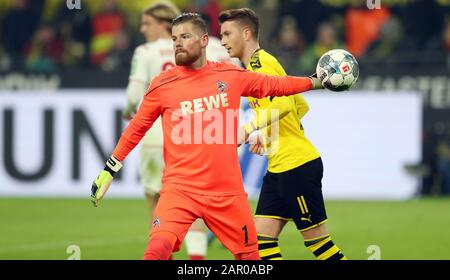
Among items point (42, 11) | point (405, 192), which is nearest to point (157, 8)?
point (405, 192)

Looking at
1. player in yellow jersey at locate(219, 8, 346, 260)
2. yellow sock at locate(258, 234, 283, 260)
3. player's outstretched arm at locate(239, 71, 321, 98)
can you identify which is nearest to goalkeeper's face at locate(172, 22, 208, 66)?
player's outstretched arm at locate(239, 71, 321, 98)

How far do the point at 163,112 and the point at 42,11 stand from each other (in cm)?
1356

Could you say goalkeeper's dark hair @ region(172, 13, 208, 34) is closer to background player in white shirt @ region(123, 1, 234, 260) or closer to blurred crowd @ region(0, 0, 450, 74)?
background player in white shirt @ region(123, 1, 234, 260)

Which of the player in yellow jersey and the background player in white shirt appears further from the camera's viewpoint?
the background player in white shirt

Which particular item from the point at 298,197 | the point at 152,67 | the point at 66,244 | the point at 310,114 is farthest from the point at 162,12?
the point at 310,114

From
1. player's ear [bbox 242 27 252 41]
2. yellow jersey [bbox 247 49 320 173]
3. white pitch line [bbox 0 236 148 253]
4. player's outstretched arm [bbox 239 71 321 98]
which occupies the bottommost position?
white pitch line [bbox 0 236 148 253]

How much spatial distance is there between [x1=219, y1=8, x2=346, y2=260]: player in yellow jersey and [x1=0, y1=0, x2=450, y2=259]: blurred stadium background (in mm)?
6610

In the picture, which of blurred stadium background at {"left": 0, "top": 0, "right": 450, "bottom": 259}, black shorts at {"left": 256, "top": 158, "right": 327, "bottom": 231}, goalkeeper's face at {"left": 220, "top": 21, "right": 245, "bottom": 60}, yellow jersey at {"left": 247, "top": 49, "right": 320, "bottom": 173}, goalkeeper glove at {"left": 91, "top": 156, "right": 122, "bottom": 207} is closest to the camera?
goalkeeper glove at {"left": 91, "top": 156, "right": 122, "bottom": 207}

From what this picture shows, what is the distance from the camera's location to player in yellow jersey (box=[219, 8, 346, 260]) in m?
10.0

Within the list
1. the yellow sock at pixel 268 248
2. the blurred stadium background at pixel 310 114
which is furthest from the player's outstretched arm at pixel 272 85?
the blurred stadium background at pixel 310 114

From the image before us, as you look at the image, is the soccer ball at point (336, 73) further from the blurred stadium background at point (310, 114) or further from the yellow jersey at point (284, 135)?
the blurred stadium background at point (310, 114)

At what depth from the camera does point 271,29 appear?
21094 mm

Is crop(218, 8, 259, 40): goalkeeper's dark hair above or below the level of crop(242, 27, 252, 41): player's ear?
above

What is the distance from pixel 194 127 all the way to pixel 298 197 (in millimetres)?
1481
